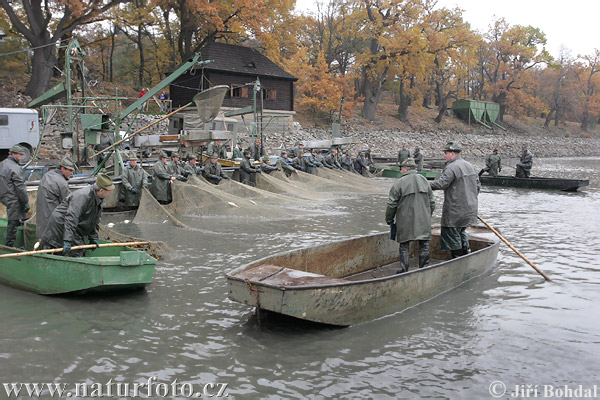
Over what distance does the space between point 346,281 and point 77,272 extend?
11.5 feet

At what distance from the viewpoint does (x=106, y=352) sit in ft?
18.4

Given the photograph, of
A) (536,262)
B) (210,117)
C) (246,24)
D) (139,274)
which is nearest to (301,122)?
(246,24)

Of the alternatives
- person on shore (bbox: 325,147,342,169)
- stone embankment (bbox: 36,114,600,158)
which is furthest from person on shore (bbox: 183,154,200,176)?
stone embankment (bbox: 36,114,600,158)

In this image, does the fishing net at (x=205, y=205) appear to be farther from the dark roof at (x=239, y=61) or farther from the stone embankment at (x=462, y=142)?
the stone embankment at (x=462, y=142)

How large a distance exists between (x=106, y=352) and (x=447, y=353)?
3778mm

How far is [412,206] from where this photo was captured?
7434mm

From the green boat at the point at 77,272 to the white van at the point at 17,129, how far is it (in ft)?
51.8

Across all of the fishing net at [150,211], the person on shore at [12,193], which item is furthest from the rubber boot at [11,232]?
the fishing net at [150,211]

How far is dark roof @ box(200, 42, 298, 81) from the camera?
35156mm

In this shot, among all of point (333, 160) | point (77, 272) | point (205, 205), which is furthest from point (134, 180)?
point (333, 160)

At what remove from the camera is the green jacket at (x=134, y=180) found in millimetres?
13836

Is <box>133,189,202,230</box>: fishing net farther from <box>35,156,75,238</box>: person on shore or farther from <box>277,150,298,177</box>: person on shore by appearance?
<box>277,150,298,177</box>: person on shore

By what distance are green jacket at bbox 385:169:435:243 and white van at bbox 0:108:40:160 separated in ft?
60.5

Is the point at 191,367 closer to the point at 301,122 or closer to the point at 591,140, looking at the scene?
the point at 301,122
